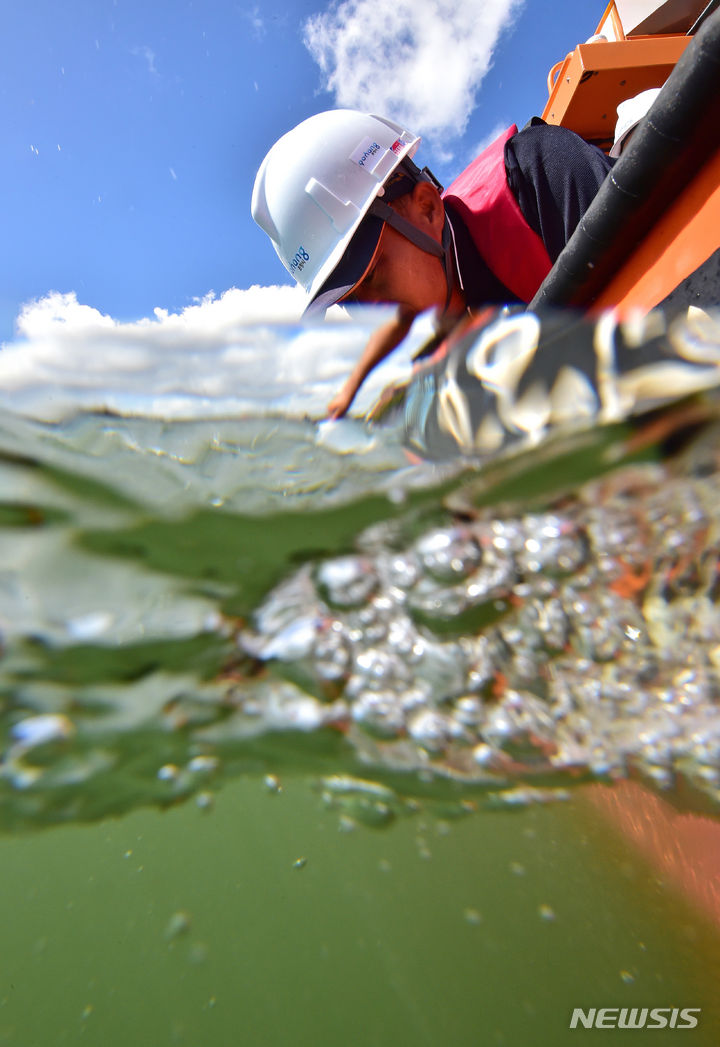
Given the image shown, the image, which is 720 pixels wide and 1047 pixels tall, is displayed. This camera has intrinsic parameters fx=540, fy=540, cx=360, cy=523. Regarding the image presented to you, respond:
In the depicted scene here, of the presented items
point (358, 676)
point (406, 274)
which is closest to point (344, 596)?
point (358, 676)

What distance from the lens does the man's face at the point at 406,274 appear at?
2.94 m

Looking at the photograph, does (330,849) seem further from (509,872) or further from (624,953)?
(624,953)

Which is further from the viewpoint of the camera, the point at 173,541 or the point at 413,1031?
the point at 413,1031

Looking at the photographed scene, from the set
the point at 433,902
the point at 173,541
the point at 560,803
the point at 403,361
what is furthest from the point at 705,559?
the point at 433,902

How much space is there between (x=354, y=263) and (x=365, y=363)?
1810 millimetres

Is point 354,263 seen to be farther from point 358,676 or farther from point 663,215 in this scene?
point 358,676

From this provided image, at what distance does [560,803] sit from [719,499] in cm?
235

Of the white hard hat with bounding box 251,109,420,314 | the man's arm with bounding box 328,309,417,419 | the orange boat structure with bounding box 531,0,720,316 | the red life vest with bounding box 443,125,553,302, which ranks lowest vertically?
the man's arm with bounding box 328,309,417,419

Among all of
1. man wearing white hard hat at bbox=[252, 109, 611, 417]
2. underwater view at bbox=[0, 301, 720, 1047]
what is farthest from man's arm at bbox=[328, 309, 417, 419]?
man wearing white hard hat at bbox=[252, 109, 611, 417]

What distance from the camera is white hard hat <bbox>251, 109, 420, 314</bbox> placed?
9.88 ft

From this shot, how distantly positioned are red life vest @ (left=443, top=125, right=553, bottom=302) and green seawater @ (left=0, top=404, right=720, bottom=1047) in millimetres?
1908

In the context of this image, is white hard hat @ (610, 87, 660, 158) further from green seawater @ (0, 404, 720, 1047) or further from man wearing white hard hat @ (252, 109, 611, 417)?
green seawater @ (0, 404, 720, 1047)

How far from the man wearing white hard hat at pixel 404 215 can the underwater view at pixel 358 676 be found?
1.63 m

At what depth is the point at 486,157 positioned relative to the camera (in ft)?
11.0
